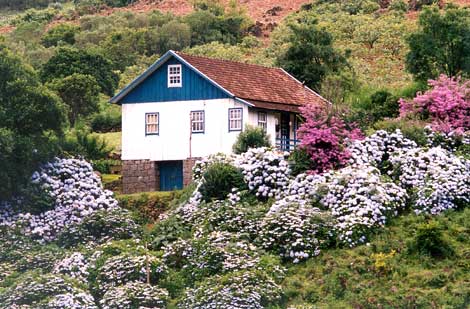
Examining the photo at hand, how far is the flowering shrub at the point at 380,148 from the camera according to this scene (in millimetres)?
41625

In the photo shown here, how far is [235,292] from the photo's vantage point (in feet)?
106

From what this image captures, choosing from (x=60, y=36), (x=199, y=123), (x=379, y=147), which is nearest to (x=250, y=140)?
(x=199, y=123)

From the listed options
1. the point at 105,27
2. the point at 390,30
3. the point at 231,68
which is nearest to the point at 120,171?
the point at 231,68

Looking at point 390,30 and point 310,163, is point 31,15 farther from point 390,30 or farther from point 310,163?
point 310,163

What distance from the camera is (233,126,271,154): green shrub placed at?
4462 cm

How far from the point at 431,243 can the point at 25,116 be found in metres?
15.6

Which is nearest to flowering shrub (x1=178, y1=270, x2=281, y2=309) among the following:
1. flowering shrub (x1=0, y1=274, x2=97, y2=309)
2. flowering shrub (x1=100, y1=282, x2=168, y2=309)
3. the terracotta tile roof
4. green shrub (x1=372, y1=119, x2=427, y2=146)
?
flowering shrub (x1=100, y1=282, x2=168, y2=309)

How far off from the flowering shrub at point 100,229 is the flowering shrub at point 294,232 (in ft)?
15.9

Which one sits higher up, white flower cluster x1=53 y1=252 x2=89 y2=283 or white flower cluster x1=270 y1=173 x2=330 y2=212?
white flower cluster x1=270 y1=173 x2=330 y2=212

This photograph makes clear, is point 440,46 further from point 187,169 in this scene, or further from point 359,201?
point 359,201

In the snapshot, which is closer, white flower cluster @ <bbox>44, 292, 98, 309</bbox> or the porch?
white flower cluster @ <bbox>44, 292, 98, 309</bbox>

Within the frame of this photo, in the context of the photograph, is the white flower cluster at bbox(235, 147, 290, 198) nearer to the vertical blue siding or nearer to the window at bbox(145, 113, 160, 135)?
the vertical blue siding

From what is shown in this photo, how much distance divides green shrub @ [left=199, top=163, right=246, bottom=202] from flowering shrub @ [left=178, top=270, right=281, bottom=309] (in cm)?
735

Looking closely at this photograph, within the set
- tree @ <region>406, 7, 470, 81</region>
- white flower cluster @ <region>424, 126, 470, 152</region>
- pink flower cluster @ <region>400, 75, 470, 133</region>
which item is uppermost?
tree @ <region>406, 7, 470, 81</region>
